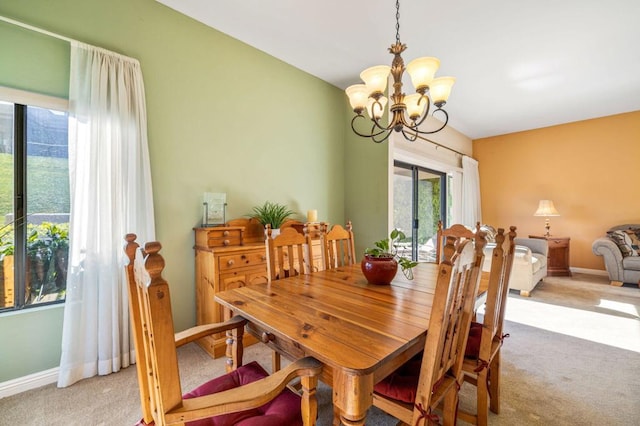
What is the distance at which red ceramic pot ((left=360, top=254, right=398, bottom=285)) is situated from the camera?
1.64m

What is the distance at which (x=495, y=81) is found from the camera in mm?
3623

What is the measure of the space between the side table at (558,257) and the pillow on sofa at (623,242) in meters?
0.63

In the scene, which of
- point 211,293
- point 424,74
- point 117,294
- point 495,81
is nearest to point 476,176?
point 495,81

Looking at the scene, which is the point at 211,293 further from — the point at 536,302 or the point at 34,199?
the point at 536,302

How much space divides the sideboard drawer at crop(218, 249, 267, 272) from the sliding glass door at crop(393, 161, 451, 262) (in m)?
2.52

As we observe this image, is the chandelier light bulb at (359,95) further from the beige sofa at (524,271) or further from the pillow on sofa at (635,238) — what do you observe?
the pillow on sofa at (635,238)

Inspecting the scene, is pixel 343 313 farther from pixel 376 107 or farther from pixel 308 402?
pixel 376 107

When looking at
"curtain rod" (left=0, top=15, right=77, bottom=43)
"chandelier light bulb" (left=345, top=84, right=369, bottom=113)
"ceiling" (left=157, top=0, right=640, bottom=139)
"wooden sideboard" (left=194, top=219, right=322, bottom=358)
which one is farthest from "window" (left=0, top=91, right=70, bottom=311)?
"chandelier light bulb" (left=345, top=84, right=369, bottom=113)

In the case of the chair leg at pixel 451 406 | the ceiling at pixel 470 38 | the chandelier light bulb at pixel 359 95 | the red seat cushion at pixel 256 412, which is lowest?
the chair leg at pixel 451 406

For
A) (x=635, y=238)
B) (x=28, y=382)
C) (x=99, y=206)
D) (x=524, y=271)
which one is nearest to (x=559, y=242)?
(x=635, y=238)

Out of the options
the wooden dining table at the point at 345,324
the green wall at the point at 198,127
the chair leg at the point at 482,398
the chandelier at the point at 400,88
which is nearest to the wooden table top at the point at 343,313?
the wooden dining table at the point at 345,324

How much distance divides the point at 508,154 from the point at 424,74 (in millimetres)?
5373

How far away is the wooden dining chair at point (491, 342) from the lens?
132 centimetres

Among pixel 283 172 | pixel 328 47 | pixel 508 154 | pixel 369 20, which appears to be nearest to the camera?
pixel 369 20
